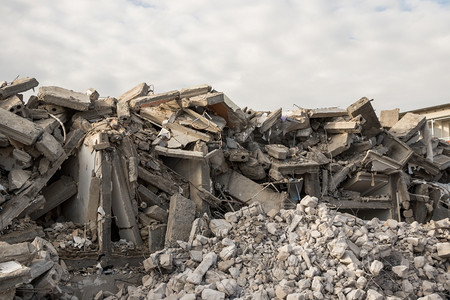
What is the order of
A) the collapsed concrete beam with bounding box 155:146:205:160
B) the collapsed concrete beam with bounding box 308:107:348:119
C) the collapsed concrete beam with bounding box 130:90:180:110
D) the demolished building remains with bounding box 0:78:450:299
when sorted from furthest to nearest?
the collapsed concrete beam with bounding box 308:107:348:119 → the collapsed concrete beam with bounding box 130:90:180:110 → the collapsed concrete beam with bounding box 155:146:205:160 → the demolished building remains with bounding box 0:78:450:299

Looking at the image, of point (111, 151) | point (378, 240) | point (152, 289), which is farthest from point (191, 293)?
point (378, 240)

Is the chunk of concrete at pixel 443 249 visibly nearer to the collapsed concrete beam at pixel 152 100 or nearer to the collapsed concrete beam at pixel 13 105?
the collapsed concrete beam at pixel 152 100

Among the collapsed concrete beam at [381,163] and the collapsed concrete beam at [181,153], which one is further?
the collapsed concrete beam at [381,163]

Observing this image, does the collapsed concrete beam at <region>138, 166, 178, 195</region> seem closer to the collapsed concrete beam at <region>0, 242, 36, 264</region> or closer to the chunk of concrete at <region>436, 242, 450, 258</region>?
the collapsed concrete beam at <region>0, 242, 36, 264</region>

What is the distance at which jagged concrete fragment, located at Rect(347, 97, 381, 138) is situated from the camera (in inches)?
488

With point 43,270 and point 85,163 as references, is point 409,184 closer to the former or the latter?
point 85,163

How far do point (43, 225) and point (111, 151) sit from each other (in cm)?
174

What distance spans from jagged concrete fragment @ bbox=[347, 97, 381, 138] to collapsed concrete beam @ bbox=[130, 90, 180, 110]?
5.49m

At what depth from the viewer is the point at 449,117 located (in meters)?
22.4

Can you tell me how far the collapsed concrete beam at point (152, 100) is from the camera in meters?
9.46

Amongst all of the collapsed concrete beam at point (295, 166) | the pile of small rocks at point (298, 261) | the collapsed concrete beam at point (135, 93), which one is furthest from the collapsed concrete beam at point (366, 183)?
A: the collapsed concrete beam at point (135, 93)

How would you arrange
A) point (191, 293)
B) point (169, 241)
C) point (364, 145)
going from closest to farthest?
point (191, 293) < point (169, 241) < point (364, 145)

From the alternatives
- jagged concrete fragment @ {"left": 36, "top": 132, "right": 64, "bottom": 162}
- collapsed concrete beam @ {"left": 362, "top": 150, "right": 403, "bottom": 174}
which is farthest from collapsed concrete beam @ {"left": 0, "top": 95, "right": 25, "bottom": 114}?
collapsed concrete beam @ {"left": 362, "top": 150, "right": 403, "bottom": 174}

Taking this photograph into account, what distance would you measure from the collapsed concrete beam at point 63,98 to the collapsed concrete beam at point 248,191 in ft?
10.8
